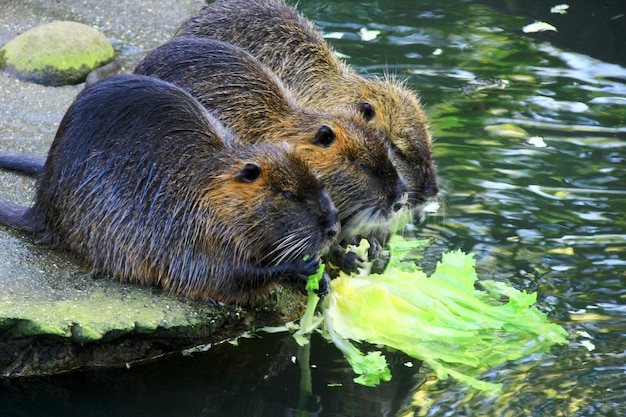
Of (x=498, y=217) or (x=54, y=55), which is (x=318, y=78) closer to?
(x=498, y=217)

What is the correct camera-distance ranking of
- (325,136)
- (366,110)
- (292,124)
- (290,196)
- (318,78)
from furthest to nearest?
(318,78) → (366,110) → (292,124) → (325,136) → (290,196)

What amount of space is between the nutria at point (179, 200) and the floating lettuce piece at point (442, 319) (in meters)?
0.40

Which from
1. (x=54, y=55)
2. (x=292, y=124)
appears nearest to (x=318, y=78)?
(x=292, y=124)

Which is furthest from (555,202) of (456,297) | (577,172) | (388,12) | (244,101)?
(388,12)

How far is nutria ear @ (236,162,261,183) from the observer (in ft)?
12.8

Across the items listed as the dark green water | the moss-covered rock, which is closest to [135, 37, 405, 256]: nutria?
the dark green water

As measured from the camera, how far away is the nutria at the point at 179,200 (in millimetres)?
3924

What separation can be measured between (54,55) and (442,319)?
11.2 ft

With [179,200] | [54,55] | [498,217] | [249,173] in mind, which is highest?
[249,173]

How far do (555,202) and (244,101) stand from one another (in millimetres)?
1800

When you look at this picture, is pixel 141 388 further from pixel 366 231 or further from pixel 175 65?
pixel 175 65

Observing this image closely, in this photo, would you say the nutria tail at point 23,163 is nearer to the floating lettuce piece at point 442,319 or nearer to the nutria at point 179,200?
the nutria at point 179,200

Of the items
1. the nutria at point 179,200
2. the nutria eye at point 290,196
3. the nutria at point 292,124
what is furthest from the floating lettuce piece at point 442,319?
the nutria eye at point 290,196

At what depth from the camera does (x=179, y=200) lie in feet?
13.2
